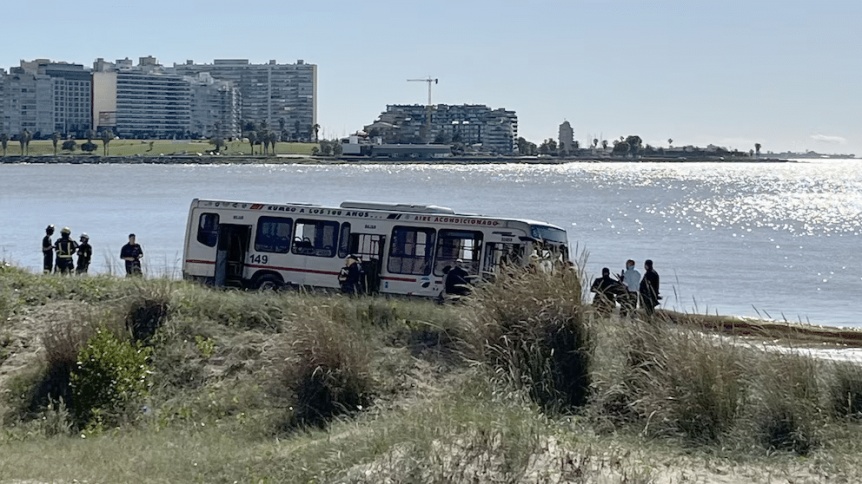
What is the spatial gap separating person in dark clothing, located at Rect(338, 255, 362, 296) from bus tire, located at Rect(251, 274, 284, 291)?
300 centimetres

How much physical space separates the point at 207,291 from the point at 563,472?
11309 mm

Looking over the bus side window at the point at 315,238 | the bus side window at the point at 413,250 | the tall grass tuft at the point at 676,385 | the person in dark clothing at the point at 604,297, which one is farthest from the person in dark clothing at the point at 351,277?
the tall grass tuft at the point at 676,385

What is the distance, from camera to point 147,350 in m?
16.6

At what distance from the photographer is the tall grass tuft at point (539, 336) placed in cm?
1292

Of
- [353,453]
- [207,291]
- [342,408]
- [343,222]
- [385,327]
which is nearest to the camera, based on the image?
[353,453]

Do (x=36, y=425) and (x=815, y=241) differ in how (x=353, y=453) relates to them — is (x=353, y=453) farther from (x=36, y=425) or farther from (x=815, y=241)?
(x=815, y=241)

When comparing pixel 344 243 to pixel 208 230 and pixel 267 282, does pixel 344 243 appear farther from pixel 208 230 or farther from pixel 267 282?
pixel 208 230

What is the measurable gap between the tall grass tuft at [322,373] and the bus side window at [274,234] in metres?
9.29

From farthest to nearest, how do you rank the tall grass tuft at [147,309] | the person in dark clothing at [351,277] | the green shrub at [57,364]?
the person in dark clothing at [351,277]
the tall grass tuft at [147,309]
the green shrub at [57,364]

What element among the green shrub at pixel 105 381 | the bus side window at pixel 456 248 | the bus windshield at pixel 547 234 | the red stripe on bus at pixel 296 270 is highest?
the bus windshield at pixel 547 234

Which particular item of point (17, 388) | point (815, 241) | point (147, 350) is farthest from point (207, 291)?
point (815, 241)

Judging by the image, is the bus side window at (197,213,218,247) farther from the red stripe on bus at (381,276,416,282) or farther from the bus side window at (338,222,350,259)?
the red stripe on bus at (381,276,416,282)

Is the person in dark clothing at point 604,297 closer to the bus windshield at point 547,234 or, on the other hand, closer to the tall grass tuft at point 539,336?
the tall grass tuft at point 539,336

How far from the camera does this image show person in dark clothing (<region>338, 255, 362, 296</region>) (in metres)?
20.5
